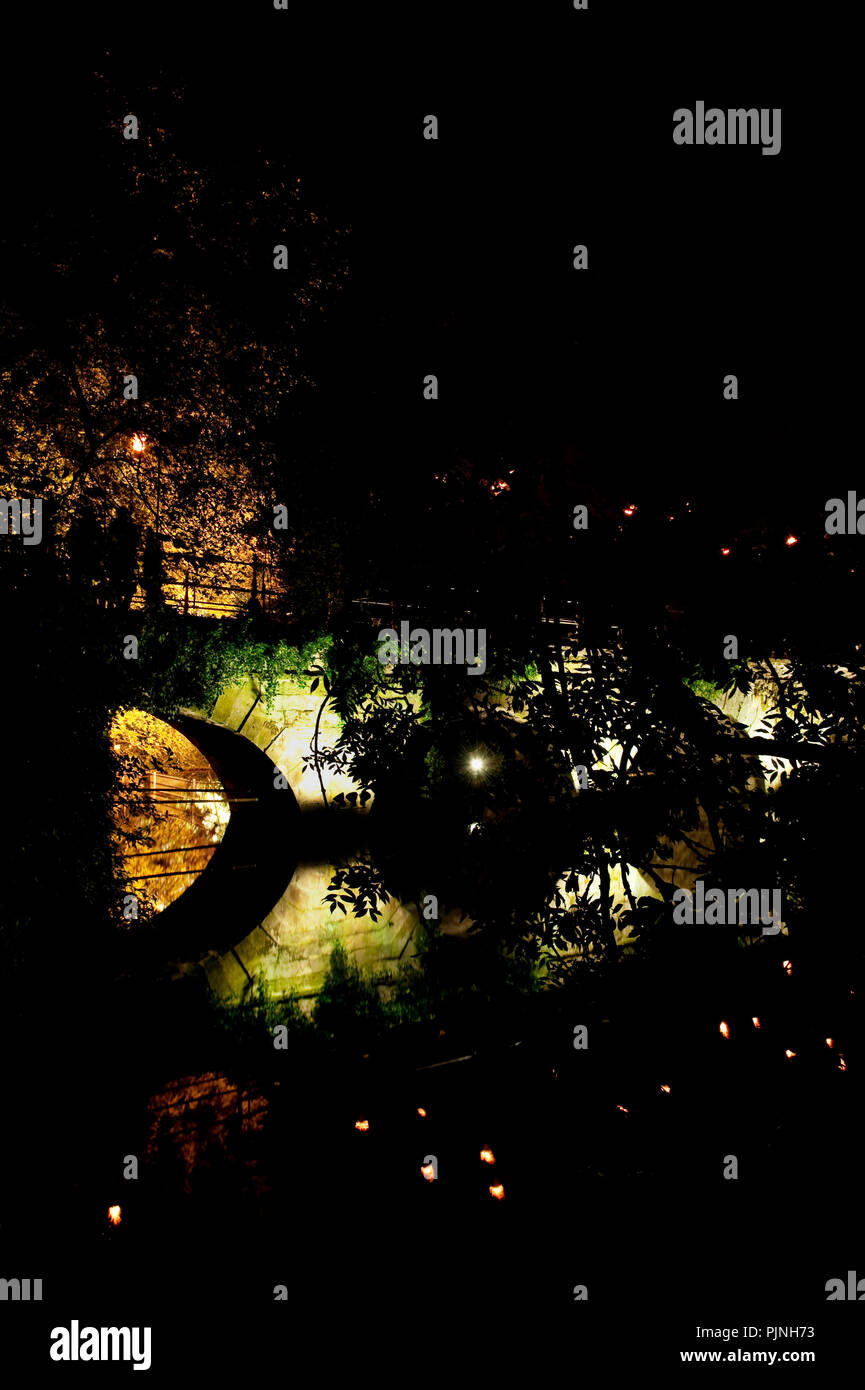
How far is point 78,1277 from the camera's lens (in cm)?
430

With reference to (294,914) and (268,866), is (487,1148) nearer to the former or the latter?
(294,914)

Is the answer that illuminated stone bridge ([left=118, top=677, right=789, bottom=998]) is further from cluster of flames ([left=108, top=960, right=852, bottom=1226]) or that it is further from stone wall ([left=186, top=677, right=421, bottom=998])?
cluster of flames ([left=108, top=960, right=852, bottom=1226])

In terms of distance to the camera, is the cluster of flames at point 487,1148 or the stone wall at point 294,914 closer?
the cluster of flames at point 487,1148

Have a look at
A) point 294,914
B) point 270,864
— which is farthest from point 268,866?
point 294,914

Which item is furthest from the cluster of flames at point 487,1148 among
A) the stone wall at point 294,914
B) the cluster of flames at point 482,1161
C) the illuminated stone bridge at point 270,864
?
the stone wall at point 294,914

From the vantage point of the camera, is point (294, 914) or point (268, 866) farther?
point (268, 866)

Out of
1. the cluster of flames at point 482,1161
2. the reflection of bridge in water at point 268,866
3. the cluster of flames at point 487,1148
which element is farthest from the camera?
the reflection of bridge in water at point 268,866

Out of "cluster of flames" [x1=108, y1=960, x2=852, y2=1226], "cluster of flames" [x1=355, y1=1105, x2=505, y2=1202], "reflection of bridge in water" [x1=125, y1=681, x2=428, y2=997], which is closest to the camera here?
"cluster of flames" [x1=108, y1=960, x2=852, y2=1226]

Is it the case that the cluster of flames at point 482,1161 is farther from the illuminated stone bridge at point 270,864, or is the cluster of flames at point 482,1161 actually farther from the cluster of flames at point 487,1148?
the illuminated stone bridge at point 270,864

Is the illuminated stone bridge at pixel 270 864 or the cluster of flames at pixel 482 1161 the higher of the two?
the illuminated stone bridge at pixel 270 864

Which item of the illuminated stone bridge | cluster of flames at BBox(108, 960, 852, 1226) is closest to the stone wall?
the illuminated stone bridge

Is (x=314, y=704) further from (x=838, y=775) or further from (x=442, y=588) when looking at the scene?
(x=838, y=775)

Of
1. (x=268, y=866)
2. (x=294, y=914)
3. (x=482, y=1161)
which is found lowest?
(x=482, y=1161)
